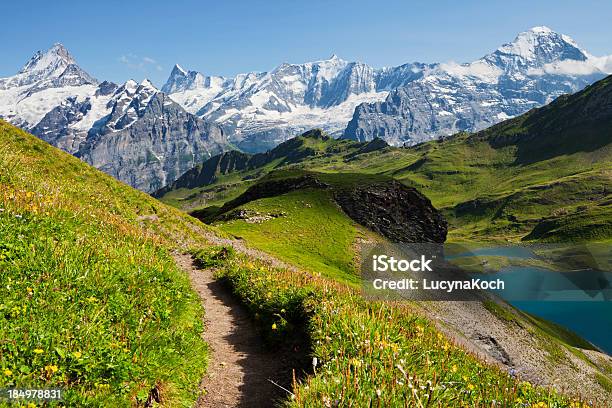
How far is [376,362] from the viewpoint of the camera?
8102 millimetres

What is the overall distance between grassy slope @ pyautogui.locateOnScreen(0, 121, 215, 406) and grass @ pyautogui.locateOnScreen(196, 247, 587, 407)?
10.1 feet

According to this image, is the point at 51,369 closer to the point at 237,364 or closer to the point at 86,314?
the point at 86,314

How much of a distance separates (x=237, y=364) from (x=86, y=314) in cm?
513

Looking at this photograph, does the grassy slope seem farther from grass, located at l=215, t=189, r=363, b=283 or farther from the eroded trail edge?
grass, located at l=215, t=189, r=363, b=283

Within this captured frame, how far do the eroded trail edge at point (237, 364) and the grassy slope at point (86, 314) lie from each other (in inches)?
25.1

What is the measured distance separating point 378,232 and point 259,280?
65588 millimetres

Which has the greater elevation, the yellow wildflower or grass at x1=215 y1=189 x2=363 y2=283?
the yellow wildflower

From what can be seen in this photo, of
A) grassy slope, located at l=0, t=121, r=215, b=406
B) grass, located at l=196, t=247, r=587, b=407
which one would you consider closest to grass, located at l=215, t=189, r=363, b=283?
grass, located at l=196, t=247, r=587, b=407

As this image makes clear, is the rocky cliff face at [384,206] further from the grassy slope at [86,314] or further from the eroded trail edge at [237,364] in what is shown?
the grassy slope at [86,314]

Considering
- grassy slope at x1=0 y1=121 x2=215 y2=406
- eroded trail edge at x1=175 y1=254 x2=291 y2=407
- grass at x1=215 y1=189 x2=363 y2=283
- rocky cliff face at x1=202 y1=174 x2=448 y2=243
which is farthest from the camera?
rocky cliff face at x1=202 y1=174 x2=448 y2=243

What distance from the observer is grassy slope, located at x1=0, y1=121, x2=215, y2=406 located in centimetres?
705

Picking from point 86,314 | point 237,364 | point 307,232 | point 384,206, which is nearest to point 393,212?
point 384,206

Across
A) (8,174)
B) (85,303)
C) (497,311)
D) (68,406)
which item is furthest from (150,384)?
(497,311)

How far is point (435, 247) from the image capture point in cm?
10325
